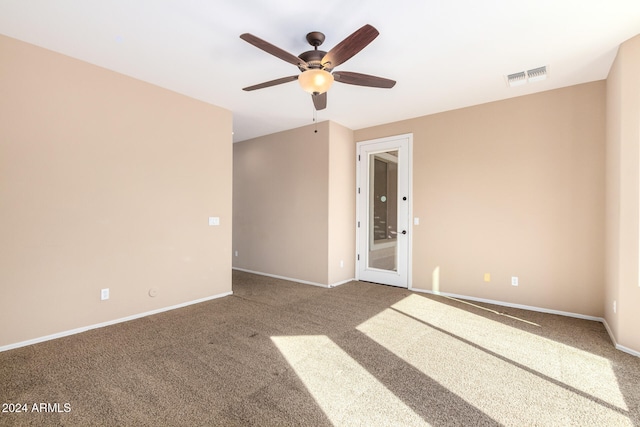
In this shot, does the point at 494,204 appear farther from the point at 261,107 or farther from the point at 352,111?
the point at 261,107

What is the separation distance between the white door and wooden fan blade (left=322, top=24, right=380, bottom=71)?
2.84 metres

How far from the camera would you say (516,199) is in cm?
398

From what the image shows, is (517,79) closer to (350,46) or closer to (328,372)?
(350,46)

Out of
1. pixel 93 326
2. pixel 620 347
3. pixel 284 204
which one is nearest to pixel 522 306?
pixel 620 347


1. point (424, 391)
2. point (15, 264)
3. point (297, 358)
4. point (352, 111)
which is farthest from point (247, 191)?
point (424, 391)

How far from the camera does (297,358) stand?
2584 mm

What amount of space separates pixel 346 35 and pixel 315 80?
0.57 metres

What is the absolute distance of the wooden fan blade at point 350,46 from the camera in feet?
6.57

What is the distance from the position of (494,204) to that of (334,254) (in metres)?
2.46

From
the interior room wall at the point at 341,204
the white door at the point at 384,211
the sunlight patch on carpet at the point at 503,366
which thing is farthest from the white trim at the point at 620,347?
the interior room wall at the point at 341,204

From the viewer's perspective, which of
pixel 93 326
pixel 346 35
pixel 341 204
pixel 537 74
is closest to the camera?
pixel 346 35

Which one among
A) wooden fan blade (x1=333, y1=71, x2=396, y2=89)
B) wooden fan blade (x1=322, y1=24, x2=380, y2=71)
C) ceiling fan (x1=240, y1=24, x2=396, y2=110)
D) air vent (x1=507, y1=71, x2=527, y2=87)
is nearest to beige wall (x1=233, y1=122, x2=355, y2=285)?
wooden fan blade (x1=333, y1=71, x2=396, y2=89)

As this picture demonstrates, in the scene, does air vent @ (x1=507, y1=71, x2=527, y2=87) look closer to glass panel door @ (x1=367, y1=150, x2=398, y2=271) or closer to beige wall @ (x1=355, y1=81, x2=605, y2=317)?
beige wall @ (x1=355, y1=81, x2=605, y2=317)

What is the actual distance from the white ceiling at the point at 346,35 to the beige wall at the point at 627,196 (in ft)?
1.00
